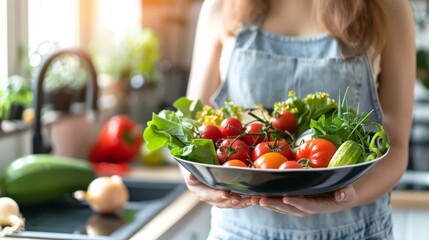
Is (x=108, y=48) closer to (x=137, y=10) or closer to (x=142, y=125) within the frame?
(x=142, y=125)

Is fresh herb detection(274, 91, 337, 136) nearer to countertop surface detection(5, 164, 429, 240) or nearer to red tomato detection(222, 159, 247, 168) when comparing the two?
red tomato detection(222, 159, 247, 168)

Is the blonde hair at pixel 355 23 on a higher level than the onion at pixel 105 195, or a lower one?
higher

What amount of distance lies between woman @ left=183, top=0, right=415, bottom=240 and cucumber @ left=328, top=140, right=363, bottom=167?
21 centimetres

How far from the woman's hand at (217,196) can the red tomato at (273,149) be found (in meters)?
0.07

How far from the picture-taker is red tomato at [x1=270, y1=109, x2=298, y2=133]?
4.18 ft

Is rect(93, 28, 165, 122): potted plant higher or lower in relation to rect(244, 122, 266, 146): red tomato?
lower

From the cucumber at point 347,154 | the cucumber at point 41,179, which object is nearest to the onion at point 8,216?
the cucumber at point 41,179

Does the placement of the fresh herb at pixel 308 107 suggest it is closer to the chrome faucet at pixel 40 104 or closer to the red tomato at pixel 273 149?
the red tomato at pixel 273 149

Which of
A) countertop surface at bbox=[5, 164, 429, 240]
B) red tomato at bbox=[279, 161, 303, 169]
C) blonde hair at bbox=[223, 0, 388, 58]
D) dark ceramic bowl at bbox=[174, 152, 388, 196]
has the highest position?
blonde hair at bbox=[223, 0, 388, 58]

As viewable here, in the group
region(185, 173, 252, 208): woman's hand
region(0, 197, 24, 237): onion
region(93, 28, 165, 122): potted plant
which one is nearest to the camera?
region(185, 173, 252, 208): woman's hand

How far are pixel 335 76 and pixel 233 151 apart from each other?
332mm

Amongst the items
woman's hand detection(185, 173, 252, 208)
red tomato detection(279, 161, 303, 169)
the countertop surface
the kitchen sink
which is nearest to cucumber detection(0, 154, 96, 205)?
the kitchen sink

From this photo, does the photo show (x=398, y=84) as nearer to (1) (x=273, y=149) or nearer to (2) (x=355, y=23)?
(2) (x=355, y=23)

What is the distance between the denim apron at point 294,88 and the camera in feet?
4.60
